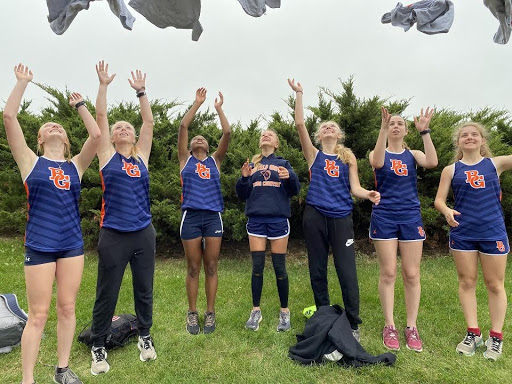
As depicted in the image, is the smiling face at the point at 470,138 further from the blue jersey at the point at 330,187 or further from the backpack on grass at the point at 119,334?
the backpack on grass at the point at 119,334

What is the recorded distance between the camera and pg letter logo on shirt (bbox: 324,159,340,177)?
3.78m

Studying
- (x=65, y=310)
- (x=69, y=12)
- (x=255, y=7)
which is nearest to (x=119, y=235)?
(x=65, y=310)

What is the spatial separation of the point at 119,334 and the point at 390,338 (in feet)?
8.42

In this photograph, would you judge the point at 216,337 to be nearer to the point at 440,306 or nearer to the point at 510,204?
the point at 440,306

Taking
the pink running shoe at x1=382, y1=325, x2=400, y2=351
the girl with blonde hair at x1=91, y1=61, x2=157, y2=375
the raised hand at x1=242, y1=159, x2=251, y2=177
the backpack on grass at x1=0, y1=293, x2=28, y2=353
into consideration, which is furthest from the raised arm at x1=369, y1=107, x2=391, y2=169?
the backpack on grass at x1=0, y1=293, x2=28, y2=353

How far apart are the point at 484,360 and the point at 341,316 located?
123 cm

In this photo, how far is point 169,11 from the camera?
2408mm

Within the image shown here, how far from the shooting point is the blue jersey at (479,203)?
11.0ft

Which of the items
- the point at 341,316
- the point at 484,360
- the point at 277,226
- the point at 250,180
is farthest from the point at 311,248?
the point at 484,360

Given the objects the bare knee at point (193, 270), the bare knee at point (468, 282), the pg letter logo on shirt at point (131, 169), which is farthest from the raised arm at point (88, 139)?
the bare knee at point (468, 282)

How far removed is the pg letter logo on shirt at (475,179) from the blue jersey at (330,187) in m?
1.08

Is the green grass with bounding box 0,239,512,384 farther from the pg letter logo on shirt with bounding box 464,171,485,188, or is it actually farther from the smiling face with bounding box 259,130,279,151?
the smiling face with bounding box 259,130,279,151

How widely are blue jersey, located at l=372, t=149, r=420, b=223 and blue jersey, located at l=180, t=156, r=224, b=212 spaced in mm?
1638

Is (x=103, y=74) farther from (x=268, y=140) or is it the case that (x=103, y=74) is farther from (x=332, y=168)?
(x=332, y=168)
